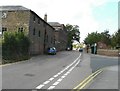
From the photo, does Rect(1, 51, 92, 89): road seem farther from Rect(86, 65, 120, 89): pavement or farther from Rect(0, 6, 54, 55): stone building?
Rect(0, 6, 54, 55): stone building

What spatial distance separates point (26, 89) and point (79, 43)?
6061 inches

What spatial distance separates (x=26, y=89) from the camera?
494 inches

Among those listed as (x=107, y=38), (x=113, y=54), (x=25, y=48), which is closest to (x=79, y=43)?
(x=107, y=38)

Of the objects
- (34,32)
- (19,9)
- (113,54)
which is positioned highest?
(19,9)

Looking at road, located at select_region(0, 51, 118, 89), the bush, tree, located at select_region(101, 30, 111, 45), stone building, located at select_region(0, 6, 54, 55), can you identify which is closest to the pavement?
road, located at select_region(0, 51, 118, 89)

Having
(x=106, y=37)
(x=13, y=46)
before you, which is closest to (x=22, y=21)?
(x=13, y=46)

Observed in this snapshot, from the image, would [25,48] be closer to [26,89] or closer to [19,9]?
[19,9]

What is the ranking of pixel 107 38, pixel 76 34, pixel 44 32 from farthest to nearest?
pixel 76 34 → pixel 107 38 → pixel 44 32

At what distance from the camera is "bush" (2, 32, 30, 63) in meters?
35.8

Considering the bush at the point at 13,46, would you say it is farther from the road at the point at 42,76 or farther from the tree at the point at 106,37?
the tree at the point at 106,37

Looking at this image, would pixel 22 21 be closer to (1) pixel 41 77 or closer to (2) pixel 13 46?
(2) pixel 13 46

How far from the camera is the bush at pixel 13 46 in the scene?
35.8 metres

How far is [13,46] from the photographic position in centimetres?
3875

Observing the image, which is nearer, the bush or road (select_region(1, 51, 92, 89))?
road (select_region(1, 51, 92, 89))
